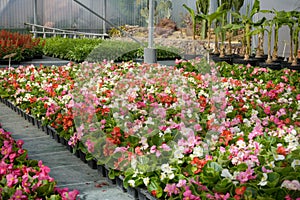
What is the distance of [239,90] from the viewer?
5.60m

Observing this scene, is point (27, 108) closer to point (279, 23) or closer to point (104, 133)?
point (104, 133)

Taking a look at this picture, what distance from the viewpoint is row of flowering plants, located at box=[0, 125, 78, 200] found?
2604 millimetres

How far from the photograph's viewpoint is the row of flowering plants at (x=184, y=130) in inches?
107

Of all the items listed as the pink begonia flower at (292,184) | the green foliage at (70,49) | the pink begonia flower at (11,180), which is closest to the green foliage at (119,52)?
the green foliage at (70,49)

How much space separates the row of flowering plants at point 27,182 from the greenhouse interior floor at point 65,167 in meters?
0.49

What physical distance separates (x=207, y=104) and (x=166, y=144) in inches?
58.8

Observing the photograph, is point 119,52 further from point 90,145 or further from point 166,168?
point 166,168

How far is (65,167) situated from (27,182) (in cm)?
126

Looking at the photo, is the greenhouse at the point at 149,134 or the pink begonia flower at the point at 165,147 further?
the pink begonia flower at the point at 165,147

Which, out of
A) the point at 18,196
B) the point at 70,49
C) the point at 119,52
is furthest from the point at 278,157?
the point at 70,49

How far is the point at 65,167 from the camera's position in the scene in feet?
13.0

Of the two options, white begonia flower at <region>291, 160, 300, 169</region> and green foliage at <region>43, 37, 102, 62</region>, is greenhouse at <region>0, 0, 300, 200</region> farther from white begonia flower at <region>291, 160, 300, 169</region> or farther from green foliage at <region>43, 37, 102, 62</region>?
green foliage at <region>43, 37, 102, 62</region>

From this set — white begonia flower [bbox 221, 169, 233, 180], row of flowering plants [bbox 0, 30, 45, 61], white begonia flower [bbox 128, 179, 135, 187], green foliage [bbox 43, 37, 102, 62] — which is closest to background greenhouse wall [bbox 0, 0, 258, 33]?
green foliage [bbox 43, 37, 102, 62]

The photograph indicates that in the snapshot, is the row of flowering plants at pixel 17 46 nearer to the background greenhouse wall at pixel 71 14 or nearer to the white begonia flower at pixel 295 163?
the background greenhouse wall at pixel 71 14
